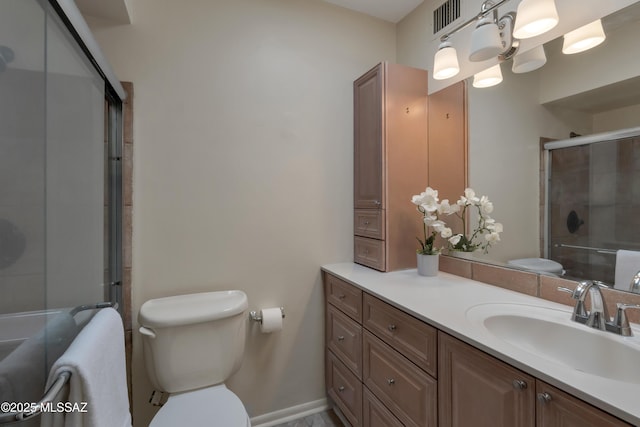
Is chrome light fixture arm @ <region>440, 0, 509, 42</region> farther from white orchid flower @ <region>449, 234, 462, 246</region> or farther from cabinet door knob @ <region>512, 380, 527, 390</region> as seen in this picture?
cabinet door knob @ <region>512, 380, 527, 390</region>

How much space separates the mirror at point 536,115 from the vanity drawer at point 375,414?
2.87ft

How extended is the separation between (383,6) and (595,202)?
1.64 m

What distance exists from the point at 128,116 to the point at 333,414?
6.79 ft

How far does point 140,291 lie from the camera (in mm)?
1467

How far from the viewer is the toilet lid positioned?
43.9 inches

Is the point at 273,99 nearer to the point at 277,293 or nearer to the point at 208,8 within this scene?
the point at 208,8

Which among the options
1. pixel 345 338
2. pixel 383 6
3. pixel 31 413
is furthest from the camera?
pixel 383 6

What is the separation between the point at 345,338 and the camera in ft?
5.24

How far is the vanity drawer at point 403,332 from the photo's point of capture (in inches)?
39.6

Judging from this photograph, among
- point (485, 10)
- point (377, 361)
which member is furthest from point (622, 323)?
point (485, 10)

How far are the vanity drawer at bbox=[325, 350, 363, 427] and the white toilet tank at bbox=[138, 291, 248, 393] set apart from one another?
591mm

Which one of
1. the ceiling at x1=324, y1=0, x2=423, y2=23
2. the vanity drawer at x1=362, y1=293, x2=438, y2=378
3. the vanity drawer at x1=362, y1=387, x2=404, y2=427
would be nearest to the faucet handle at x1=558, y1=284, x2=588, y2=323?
the vanity drawer at x1=362, y1=293, x2=438, y2=378

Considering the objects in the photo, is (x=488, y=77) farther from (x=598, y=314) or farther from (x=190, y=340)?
(x=190, y=340)

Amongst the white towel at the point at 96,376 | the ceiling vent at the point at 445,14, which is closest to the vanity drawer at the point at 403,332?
the white towel at the point at 96,376
